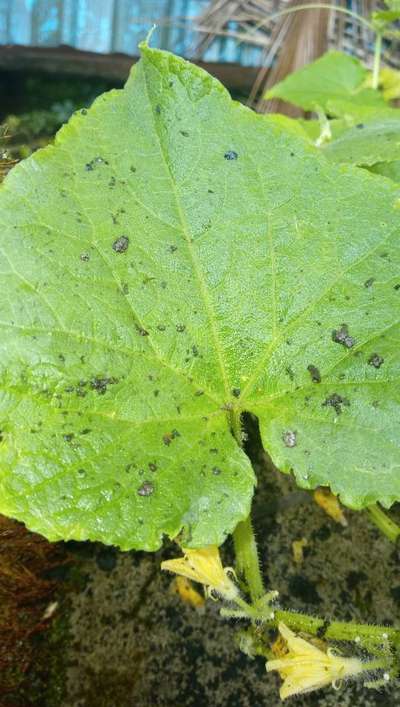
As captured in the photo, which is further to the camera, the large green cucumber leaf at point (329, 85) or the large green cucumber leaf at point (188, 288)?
the large green cucumber leaf at point (329, 85)

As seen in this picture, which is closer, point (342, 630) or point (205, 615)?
point (342, 630)

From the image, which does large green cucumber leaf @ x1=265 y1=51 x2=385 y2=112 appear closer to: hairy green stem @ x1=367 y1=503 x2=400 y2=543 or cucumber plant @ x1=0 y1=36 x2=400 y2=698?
cucumber plant @ x1=0 y1=36 x2=400 y2=698

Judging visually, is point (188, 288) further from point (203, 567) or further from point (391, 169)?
point (391, 169)

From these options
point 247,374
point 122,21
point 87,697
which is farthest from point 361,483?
point 122,21

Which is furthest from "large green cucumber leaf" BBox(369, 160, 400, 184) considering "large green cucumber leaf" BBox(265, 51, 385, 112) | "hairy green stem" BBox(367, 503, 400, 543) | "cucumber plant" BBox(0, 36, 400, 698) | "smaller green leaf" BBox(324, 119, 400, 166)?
"large green cucumber leaf" BBox(265, 51, 385, 112)

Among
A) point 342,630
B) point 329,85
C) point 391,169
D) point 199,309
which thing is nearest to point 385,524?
point 342,630

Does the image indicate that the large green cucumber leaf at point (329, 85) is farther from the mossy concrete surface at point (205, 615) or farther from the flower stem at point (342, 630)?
the flower stem at point (342, 630)

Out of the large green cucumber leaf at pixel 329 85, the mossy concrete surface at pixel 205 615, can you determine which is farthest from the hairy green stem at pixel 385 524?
the large green cucumber leaf at pixel 329 85
